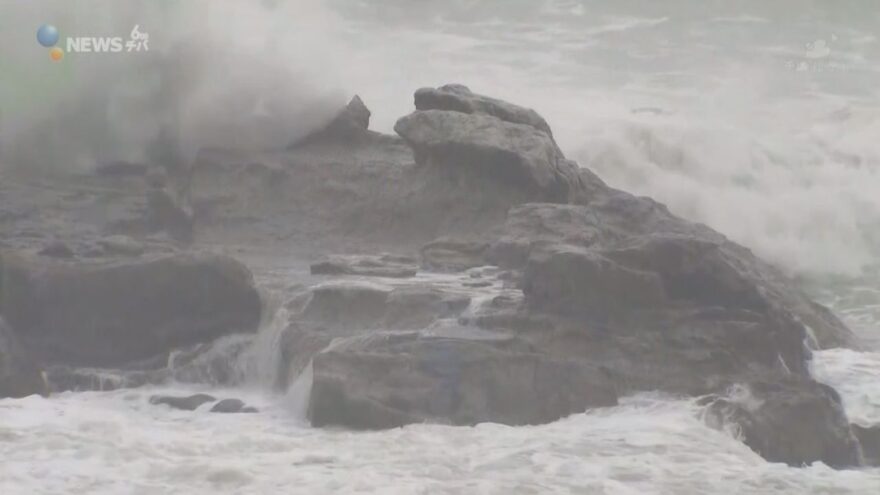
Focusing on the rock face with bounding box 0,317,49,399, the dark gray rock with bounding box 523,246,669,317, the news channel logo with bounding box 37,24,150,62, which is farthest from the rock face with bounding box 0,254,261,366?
the news channel logo with bounding box 37,24,150,62

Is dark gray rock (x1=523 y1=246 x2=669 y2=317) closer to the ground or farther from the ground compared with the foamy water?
farther from the ground

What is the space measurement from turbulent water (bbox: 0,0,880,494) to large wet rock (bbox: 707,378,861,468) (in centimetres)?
19

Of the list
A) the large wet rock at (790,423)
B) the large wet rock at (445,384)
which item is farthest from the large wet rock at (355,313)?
the large wet rock at (790,423)

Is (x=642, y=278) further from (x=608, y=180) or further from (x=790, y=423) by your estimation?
(x=608, y=180)

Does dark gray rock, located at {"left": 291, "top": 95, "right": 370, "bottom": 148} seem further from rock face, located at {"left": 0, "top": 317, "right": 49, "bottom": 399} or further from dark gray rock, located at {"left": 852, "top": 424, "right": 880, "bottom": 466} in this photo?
dark gray rock, located at {"left": 852, "top": 424, "right": 880, "bottom": 466}

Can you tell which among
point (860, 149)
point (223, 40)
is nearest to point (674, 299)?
point (223, 40)

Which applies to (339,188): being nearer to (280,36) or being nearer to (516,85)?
(280,36)

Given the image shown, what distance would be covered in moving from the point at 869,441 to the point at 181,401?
366 cm

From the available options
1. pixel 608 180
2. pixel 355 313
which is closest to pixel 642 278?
pixel 355 313

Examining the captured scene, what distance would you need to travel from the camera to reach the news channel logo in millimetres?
13961

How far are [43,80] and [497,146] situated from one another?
4.03 metres

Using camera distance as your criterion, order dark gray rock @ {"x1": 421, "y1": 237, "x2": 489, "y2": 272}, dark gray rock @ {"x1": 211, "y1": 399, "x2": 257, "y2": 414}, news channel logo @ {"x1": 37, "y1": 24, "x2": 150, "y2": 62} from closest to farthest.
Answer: dark gray rock @ {"x1": 211, "y1": 399, "x2": 257, "y2": 414}, dark gray rock @ {"x1": 421, "y1": 237, "x2": 489, "y2": 272}, news channel logo @ {"x1": 37, "y1": 24, "x2": 150, "y2": 62}

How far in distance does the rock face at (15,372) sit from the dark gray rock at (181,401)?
61 cm

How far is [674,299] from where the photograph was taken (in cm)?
984
